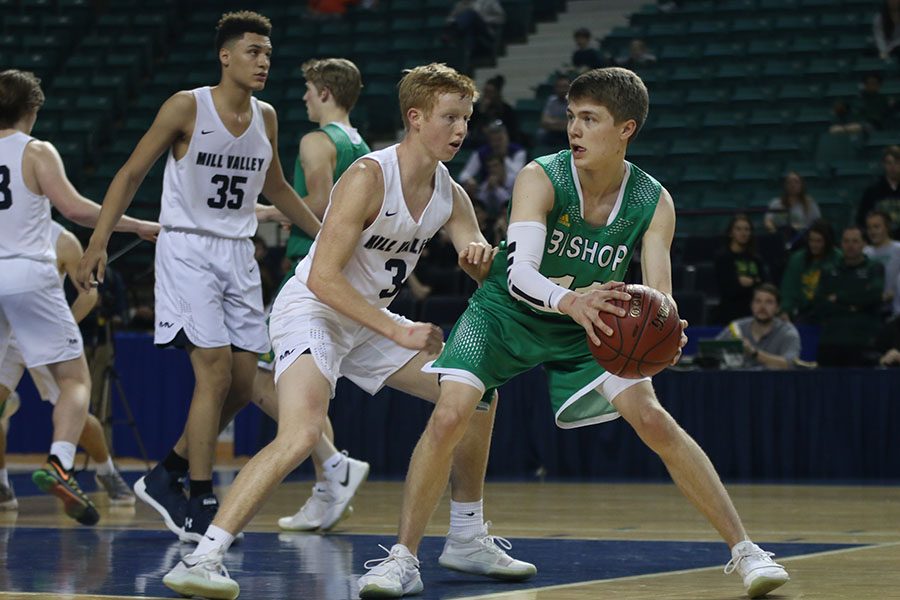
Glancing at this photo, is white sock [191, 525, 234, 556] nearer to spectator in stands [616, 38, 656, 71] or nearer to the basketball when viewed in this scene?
the basketball

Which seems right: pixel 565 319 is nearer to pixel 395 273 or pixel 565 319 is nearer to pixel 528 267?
pixel 528 267

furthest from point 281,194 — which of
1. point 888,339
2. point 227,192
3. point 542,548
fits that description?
point 888,339

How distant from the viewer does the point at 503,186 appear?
1251cm

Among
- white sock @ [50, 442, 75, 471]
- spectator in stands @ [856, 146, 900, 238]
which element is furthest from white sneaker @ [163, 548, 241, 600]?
spectator in stands @ [856, 146, 900, 238]

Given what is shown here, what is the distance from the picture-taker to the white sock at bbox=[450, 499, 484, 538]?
4832mm

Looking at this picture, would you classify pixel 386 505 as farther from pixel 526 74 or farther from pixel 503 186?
pixel 526 74

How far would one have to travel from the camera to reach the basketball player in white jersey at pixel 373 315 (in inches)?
162

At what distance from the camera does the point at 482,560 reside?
4.74 metres

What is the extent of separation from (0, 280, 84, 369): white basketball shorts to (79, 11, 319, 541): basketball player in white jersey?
0.90 metres

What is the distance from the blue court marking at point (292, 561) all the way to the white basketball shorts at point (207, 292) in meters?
0.82

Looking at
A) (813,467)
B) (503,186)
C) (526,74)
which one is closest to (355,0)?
(526,74)

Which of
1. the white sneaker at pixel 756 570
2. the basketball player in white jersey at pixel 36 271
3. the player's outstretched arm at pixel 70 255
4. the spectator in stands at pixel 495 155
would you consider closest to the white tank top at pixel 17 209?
the basketball player in white jersey at pixel 36 271

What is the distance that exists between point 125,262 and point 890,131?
747cm

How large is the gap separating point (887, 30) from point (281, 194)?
30.7 feet
